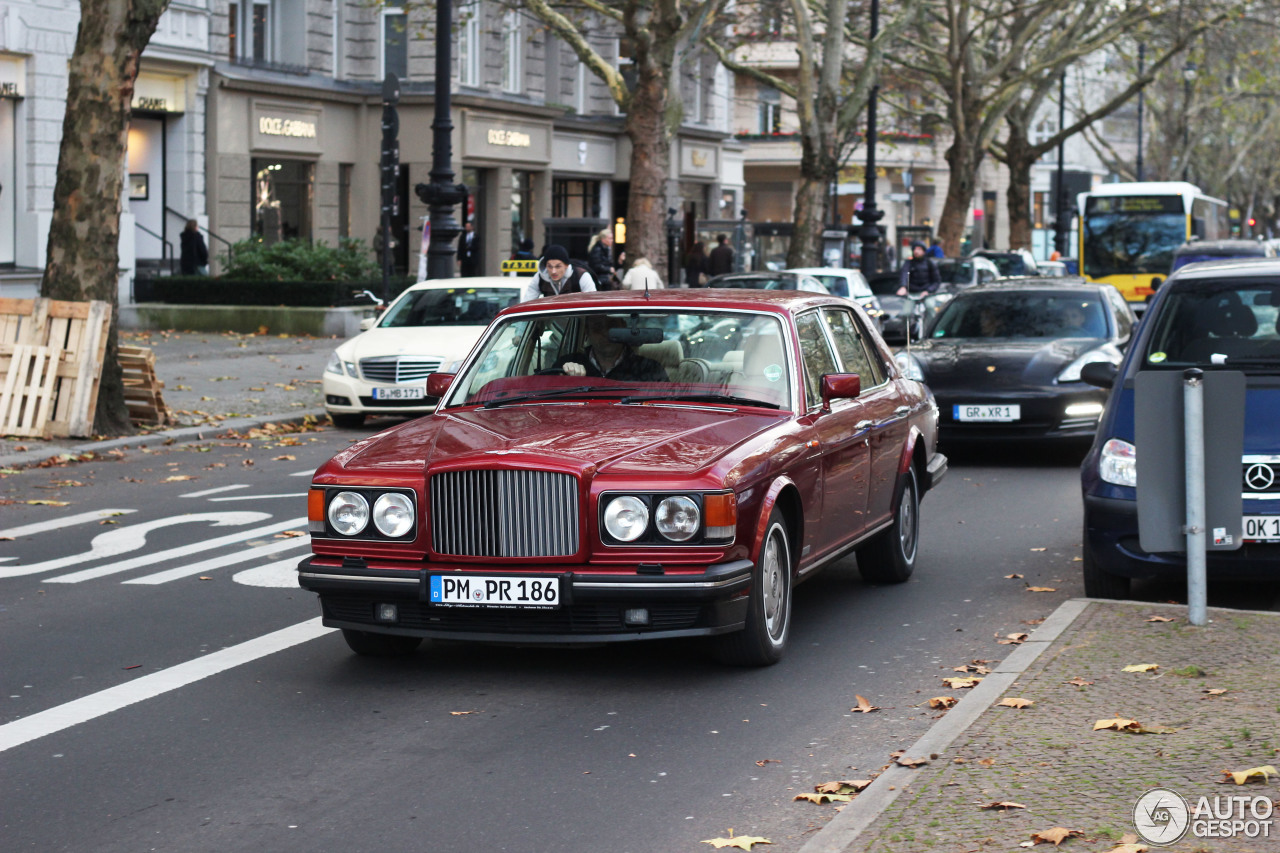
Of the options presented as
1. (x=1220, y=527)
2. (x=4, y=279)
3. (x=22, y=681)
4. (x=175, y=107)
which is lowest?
(x=22, y=681)

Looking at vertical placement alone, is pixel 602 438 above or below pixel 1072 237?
below

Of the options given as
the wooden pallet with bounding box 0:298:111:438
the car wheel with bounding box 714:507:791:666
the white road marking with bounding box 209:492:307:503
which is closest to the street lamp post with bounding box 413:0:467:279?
the wooden pallet with bounding box 0:298:111:438

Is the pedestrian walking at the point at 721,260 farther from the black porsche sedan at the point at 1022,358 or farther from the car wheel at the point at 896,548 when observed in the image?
the car wheel at the point at 896,548

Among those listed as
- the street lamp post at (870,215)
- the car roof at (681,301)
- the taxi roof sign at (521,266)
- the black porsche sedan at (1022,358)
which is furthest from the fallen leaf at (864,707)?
the street lamp post at (870,215)

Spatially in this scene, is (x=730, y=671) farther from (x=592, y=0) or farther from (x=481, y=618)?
(x=592, y=0)

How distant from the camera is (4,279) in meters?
28.8

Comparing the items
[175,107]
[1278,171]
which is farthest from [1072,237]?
[175,107]

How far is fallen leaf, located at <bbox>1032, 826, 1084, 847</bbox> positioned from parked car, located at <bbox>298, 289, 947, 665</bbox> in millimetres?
1992

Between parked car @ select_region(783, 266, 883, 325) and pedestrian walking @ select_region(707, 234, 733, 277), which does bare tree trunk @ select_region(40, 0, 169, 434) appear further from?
pedestrian walking @ select_region(707, 234, 733, 277)

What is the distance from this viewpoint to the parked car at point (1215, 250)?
3114 centimetres

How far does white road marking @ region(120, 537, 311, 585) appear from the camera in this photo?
9.16 meters

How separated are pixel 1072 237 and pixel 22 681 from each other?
247 feet

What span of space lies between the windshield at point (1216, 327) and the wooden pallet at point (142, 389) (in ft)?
33.5

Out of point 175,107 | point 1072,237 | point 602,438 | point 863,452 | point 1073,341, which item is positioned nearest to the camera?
point 602,438
